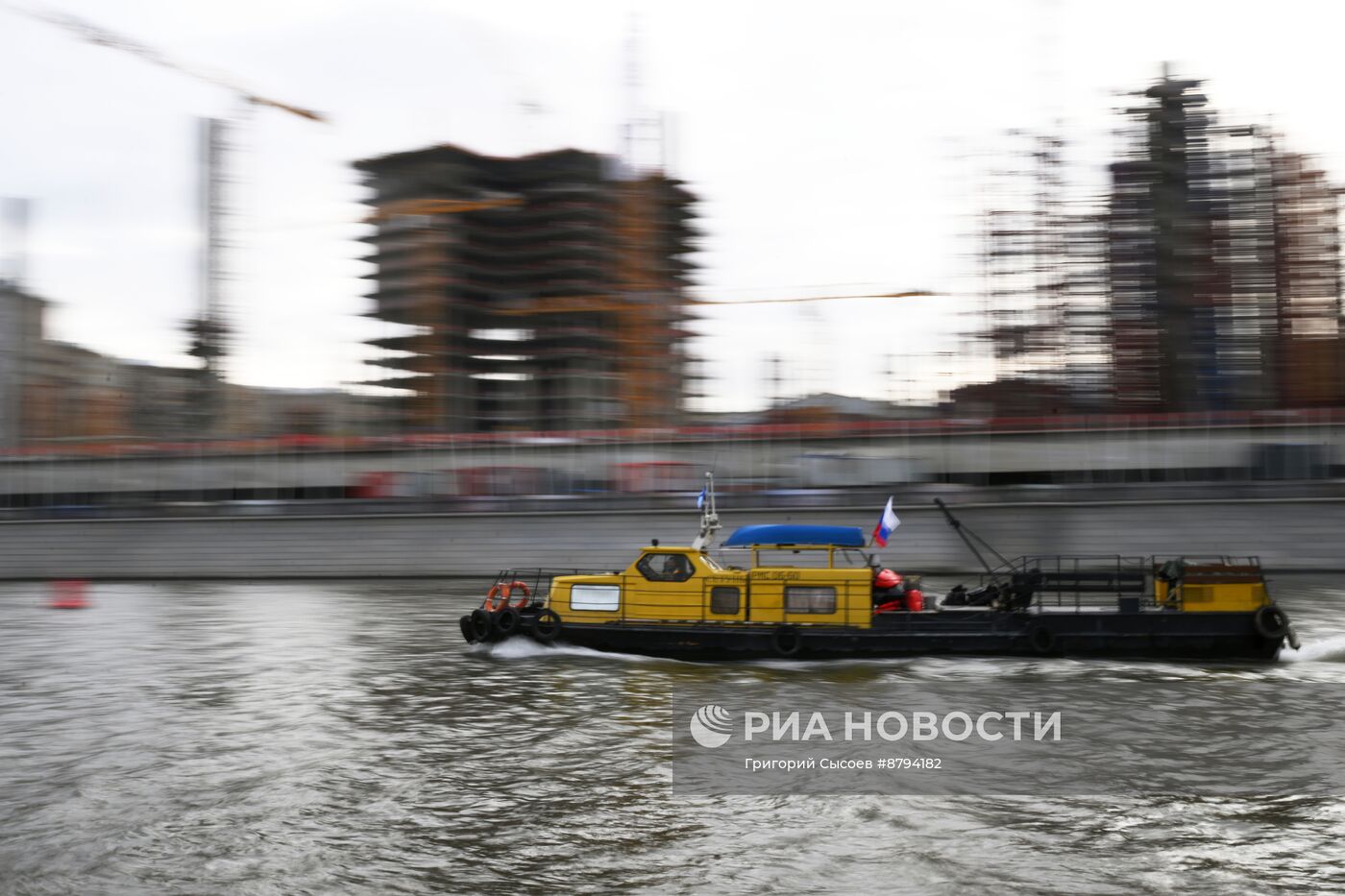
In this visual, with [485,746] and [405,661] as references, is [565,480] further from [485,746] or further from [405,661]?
[485,746]

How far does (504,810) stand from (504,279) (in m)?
131

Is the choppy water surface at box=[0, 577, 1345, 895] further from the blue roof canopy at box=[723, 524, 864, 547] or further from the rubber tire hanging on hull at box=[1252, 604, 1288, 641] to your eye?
the blue roof canopy at box=[723, 524, 864, 547]

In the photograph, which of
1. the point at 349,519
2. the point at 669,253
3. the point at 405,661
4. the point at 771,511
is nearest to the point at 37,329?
the point at 669,253

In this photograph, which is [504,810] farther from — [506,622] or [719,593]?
[506,622]

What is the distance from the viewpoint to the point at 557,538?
4691 centimetres

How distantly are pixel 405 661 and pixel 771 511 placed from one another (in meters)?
25.3

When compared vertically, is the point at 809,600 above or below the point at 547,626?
above

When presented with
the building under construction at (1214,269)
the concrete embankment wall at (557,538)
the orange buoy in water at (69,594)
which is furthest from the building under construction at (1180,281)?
the orange buoy in water at (69,594)

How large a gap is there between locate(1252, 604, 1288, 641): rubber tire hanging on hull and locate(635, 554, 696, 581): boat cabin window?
9414 millimetres

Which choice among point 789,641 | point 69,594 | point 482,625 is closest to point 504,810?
point 789,641

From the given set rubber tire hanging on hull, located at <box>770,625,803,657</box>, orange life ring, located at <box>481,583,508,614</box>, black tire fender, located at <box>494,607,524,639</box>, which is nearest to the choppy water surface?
rubber tire hanging on hull, located at <box>770,625,803,657</box>

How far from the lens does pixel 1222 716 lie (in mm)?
15938

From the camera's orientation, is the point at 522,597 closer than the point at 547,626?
No

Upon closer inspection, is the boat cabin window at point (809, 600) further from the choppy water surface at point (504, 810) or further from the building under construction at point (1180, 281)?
the building under construction at point (1180, 281)
